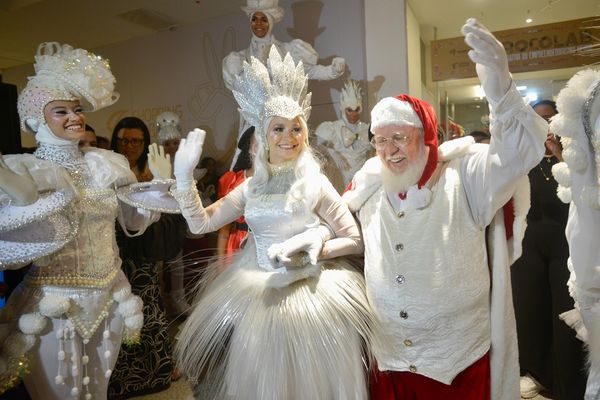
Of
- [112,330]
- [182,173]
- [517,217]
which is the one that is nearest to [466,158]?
[517,217]

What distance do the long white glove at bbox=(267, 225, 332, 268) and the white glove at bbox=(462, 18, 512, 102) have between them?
79 centimetres

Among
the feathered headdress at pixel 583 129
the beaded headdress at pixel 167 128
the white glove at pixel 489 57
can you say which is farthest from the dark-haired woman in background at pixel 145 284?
the feathered headdress at pixel 583 129

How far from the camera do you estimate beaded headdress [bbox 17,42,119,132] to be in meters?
1.81

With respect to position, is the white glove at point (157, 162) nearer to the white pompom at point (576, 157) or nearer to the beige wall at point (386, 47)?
the white pompom at point (576, 157)

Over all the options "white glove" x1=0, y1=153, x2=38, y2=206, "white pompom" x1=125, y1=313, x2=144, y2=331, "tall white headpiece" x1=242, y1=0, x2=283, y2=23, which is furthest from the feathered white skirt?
"tall white headpiece" x1=242, y1=0, x2=283, y2=23

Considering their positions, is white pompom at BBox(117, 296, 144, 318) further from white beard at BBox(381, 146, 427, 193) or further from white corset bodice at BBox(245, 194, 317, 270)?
white beard at BBox(381, 146, 427, 193)

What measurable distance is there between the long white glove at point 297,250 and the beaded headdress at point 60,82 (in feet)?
3.46

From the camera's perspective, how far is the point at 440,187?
161 centimetres

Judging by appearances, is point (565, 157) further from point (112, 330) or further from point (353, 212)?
point (112, 330)

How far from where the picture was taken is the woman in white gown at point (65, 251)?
170 centimetres

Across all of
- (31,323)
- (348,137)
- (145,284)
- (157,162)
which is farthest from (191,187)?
(348,137)

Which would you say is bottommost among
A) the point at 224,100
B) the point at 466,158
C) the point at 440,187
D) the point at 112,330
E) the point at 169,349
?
the point at 169,349

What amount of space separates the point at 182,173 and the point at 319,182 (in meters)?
0.58

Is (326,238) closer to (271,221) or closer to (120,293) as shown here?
(271,221)
